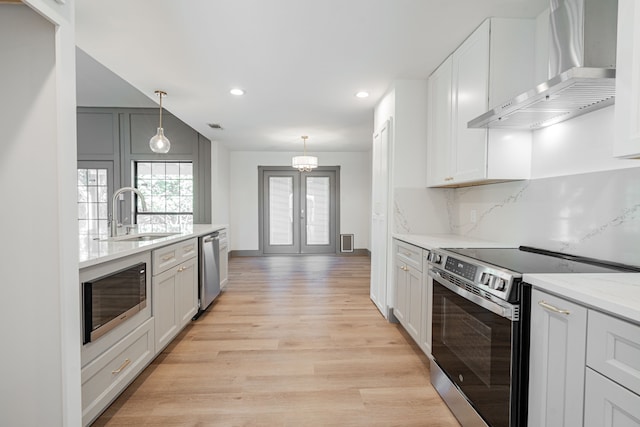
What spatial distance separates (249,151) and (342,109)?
367cm

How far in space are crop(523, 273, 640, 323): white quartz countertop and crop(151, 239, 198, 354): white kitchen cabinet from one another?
237 cm

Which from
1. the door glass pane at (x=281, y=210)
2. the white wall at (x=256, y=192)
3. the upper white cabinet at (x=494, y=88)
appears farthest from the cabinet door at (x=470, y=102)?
the door glass pane at (x=281, y=210)

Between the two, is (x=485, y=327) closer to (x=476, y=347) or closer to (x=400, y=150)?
(x=476, y=347)

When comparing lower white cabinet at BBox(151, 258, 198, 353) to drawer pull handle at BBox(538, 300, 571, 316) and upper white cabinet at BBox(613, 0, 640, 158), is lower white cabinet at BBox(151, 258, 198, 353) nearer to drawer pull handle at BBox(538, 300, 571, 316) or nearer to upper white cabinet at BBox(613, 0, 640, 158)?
drawer pull handle at BBox(538, 300, 571, 316)

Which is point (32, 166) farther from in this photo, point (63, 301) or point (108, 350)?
point (108, 350)

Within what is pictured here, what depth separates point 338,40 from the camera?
2.32 meters

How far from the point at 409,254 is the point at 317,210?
483 centimetres

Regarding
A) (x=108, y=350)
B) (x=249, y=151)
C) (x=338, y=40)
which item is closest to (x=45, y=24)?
(x=108, y=350)

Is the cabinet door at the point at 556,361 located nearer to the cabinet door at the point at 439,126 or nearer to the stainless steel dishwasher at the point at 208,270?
the cabinet door at the point at 439,126

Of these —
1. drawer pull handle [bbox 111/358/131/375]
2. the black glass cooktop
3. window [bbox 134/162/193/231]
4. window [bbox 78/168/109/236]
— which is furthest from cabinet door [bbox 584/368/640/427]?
window [bbox 78/168/109/236]

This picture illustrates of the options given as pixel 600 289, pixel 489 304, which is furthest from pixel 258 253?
pixel 600 289

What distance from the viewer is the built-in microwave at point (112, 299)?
148 cm

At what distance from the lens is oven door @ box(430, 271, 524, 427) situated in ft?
4.04

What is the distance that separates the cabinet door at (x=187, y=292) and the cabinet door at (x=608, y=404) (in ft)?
8.92
